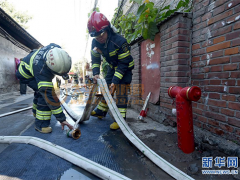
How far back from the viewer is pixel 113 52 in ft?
7.91

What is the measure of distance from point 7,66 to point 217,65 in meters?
8.79

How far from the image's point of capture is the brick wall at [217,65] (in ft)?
5.02

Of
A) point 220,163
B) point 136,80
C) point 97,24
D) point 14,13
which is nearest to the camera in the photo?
point 220,163

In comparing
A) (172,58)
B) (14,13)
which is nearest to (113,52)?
(172,58)

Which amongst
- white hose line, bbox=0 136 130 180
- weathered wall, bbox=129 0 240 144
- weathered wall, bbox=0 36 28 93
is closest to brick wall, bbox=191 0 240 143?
weathered wall, bbox=129 0 240 144

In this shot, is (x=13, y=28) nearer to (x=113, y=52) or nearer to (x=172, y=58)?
(x=113, y=52)

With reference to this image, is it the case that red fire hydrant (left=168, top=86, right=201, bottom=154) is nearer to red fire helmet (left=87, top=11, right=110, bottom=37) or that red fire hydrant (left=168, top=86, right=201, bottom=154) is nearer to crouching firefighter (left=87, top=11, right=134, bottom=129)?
crouching firefighter (left=87, top=11, right=134, bottom=129)

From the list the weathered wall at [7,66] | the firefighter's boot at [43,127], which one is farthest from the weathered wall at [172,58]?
the weathered wall at [7,66]

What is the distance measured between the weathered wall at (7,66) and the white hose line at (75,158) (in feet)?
20.8

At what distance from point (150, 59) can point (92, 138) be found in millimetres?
1920

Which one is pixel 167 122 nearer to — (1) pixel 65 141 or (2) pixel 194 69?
(2) pixel 194 69

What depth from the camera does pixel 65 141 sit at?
203cm

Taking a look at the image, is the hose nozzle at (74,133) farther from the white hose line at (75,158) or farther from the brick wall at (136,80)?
the brick wall at (136,80)

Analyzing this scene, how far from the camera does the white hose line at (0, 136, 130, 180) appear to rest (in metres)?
1.25
